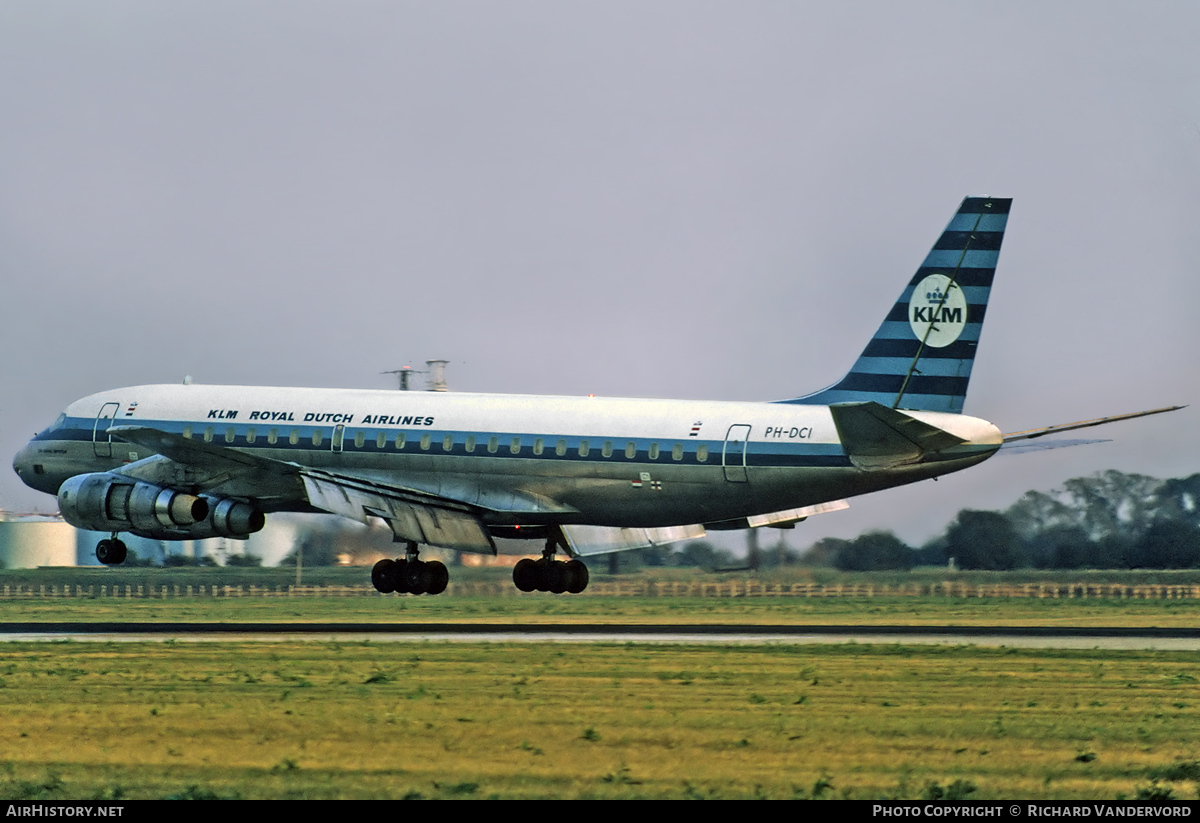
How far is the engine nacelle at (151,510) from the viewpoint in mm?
45562

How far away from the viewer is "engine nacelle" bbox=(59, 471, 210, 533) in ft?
149

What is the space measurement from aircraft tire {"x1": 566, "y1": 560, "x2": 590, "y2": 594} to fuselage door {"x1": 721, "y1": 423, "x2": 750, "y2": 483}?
752 cm

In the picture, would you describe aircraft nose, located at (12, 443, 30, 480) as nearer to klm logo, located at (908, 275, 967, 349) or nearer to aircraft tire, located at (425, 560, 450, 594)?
aircraft tire, located at (425, 560, 450, 594)

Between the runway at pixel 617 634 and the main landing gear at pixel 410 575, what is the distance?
7.83 ft

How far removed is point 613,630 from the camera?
42.1 meters

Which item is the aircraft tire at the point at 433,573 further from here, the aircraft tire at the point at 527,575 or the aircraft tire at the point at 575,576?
the aircraft tire at the point at 575,576

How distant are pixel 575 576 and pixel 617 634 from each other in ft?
29.0

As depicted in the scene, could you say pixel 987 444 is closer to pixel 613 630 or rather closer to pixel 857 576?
pixel 613 630

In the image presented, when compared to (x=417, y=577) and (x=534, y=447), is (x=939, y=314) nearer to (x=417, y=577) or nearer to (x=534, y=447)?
(x=534, y=447)

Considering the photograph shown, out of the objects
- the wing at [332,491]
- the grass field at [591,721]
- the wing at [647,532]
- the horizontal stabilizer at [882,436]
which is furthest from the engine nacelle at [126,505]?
the horizontal stabilizer at [882,436]

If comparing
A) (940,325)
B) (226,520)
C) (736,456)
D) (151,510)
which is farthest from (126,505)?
(940,325)

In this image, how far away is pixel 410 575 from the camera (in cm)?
4825
